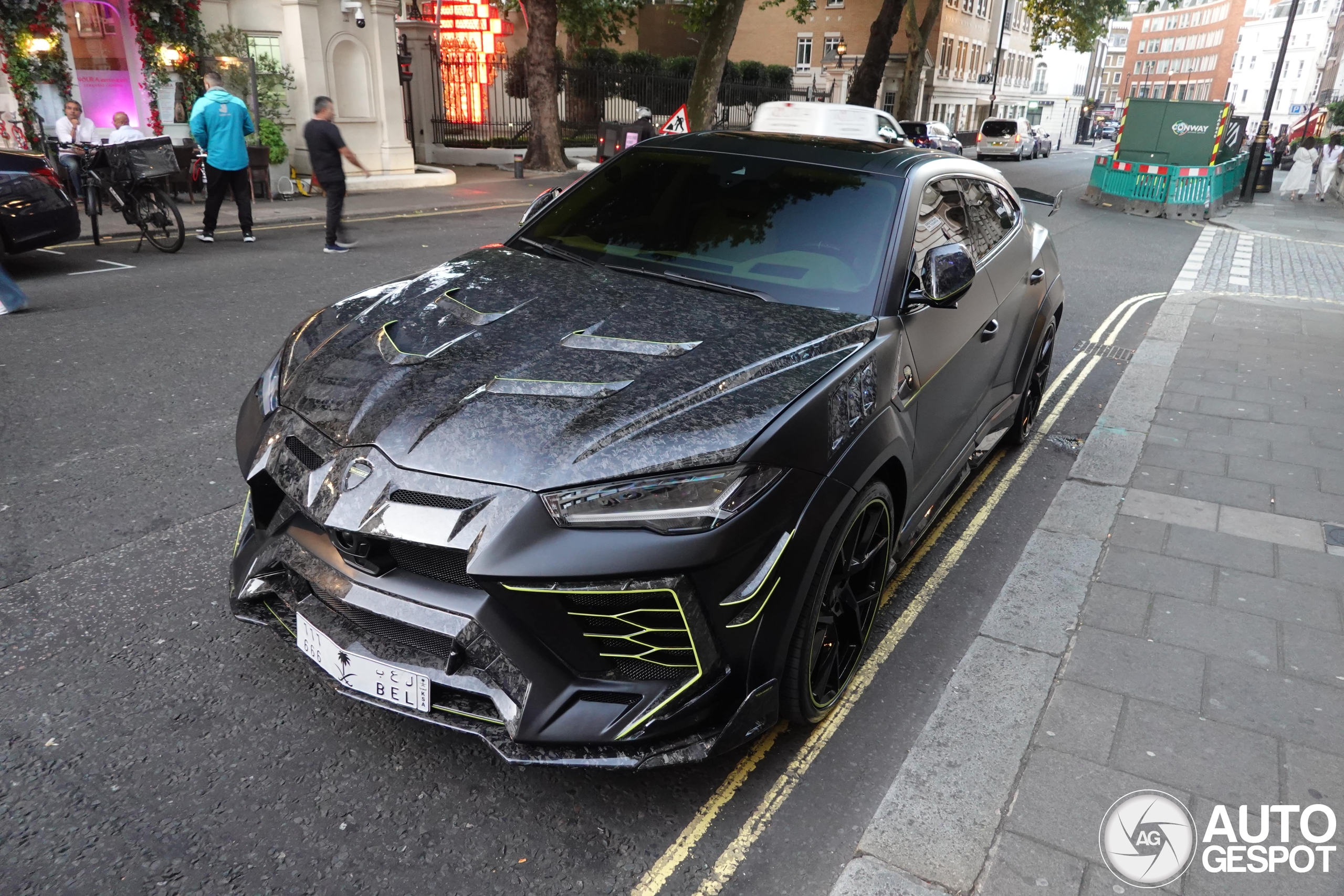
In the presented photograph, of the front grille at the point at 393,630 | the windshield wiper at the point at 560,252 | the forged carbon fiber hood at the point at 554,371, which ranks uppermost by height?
the windshield wiper at the point at 560,252

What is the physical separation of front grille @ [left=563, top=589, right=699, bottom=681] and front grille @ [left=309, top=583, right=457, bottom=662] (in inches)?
13.2

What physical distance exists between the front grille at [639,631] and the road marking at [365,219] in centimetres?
1036

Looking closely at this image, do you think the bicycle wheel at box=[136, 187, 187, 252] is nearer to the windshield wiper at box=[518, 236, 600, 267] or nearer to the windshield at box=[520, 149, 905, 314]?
the windshield wiper at box=[518, 236, 600, 267]

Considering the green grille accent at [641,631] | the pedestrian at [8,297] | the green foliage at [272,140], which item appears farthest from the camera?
the green foliage at [272,140]

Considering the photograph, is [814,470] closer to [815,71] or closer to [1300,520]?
[1300,520]

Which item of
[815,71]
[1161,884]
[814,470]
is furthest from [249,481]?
[815,71]

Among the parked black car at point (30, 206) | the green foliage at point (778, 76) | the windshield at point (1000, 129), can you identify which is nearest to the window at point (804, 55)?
the green foliage at point (778, 76)

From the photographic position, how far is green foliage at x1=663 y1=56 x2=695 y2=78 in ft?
112

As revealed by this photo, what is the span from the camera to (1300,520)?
15.4 feet

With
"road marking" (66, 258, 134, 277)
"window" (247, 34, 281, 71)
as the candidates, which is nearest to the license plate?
"road marking" (66, 258, 134, 277)

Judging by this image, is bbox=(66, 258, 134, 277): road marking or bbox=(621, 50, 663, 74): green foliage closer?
bbox=(66, 258, 134, 277): road marking

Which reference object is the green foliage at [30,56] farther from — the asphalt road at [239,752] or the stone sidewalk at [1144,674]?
the stone sidewalk at [1144,674]

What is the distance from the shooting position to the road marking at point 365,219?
1093 centimetres

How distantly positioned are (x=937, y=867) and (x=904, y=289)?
1871 mm
